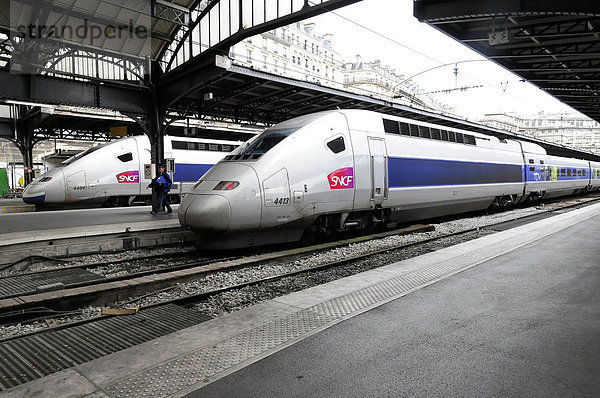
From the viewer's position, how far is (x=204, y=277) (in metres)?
7.41

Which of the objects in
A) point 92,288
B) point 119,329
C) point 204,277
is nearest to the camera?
point 119,329

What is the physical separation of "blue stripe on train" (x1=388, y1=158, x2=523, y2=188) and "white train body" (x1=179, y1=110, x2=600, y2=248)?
3 centimetres

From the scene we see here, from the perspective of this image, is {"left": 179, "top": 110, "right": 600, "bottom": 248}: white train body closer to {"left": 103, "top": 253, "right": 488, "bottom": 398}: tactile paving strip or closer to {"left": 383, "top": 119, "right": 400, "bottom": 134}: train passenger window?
{"left": 383, "top": 119, "right": 400, "bottom": 134}: train passenger window

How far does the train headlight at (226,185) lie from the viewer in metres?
8.25

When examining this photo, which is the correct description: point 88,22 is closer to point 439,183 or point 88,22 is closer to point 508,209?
point 439,183

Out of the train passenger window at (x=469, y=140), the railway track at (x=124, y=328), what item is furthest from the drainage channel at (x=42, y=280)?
the train passenger window at (x=469, y=140)

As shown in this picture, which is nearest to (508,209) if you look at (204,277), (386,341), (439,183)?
(439,183)

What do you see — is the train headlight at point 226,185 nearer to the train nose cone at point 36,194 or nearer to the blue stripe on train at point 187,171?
the train nose cone at point 36,194

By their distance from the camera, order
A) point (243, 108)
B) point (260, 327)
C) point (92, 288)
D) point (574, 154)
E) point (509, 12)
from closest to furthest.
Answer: point (260, 327)
point (92, 288)
point (509, 12)
point (243, 108)
point (574, 154)

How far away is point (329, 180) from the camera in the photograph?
938cm

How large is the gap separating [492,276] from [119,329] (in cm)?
529

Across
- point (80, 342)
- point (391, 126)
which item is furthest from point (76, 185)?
point (80, 342)

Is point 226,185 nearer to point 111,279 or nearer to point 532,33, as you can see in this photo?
point 111,279

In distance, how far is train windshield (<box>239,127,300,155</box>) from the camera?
9188 mm
